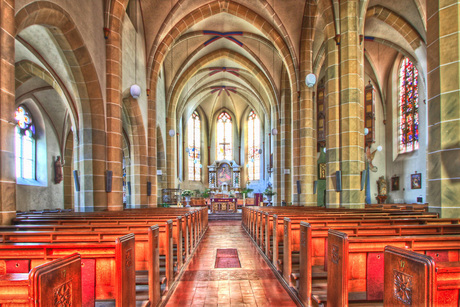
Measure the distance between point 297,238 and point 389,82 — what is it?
53.8 feet

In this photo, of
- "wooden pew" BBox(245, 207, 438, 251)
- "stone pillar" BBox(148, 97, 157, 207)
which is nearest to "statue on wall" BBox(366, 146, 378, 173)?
"stone pillar" BBox(148, 97, 157, 207)

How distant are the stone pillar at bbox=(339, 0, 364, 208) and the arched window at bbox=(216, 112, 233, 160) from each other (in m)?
23.4

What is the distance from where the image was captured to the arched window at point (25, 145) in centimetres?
1548

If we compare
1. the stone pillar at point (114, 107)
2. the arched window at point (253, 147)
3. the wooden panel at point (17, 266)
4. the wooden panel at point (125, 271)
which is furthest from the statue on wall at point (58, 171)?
the arched window at point (253, 147)

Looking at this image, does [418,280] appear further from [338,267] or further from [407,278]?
[338,267]

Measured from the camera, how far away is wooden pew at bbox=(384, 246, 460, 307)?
164 centimetres

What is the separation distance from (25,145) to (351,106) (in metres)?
14.9

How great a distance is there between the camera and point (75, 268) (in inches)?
72.8

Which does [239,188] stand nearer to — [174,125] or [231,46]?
[174,125]

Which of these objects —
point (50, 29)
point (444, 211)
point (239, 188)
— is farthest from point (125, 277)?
point (239, 188)

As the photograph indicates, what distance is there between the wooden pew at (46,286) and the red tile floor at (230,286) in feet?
7.88

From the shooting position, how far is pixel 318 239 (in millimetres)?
4105

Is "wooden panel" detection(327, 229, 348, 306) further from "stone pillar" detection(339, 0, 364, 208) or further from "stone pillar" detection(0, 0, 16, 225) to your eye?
"stone pillar" detection(339, 0, 364, 208)

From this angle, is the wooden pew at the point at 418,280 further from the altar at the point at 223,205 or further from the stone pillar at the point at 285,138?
the altar at the point at 223,205
